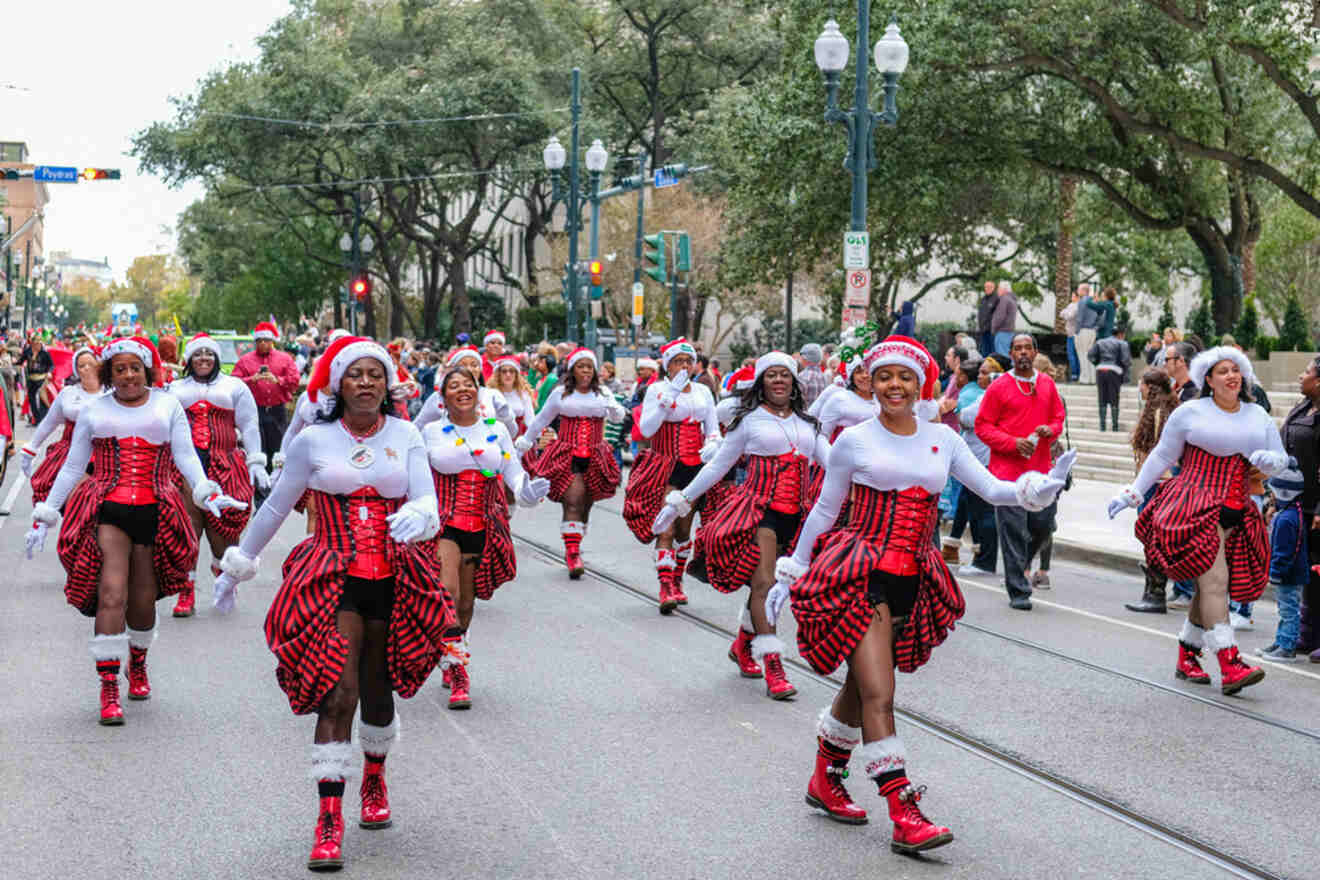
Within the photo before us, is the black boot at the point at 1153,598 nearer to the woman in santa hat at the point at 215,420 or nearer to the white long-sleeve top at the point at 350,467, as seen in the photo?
the woman in santa hat at the point at 215,420

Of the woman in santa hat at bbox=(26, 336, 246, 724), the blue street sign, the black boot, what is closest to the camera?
the woman in santa hat at bbox=(26, 336, 246, 724)

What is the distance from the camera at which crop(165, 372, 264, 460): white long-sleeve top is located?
11.8m

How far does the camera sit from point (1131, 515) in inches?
746

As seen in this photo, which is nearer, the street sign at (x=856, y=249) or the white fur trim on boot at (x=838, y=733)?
the white fur trim on boot at (x=838, y=733)

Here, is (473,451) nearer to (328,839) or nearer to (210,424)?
(210,424)

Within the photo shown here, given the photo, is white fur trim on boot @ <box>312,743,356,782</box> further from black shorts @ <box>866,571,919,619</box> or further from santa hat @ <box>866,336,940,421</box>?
santa hat @ <box>866,336,940,421</box>

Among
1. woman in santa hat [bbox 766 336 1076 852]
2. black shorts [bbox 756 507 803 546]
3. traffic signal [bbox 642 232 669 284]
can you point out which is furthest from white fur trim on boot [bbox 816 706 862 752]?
traffic signal [bbox 642 232 669 284]

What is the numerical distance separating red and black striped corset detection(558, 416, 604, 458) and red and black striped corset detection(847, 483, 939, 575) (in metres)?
7.94

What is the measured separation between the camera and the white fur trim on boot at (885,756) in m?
6.11

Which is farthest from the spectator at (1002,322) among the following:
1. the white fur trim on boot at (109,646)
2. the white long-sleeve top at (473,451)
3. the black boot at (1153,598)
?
the white fur trim on boot at (109,646)

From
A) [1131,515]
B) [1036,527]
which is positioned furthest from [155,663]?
[1131,515]

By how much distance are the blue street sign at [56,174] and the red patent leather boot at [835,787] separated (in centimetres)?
3966

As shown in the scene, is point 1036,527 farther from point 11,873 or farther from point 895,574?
point 11,873

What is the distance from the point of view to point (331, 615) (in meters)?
6.09
